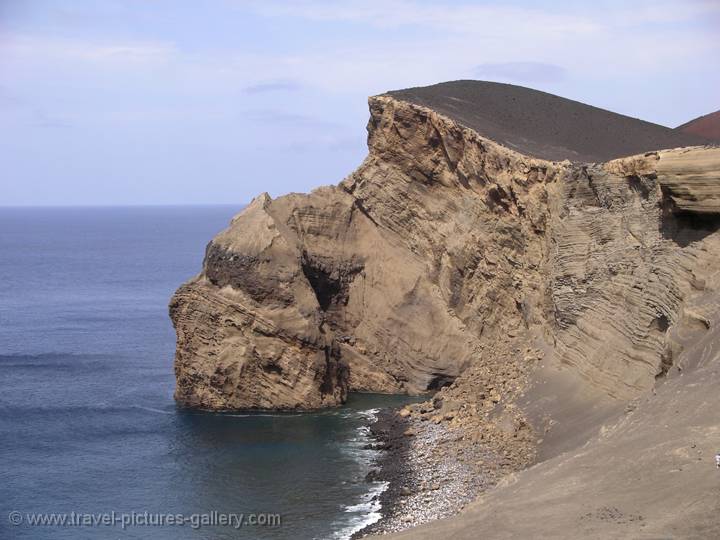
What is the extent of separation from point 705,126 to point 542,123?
46.6 ft

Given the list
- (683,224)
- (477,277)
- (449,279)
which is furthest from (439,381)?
(683,224)

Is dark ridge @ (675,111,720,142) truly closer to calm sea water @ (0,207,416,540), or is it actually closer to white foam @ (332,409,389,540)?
calm sea water @ (0,207,416,540)

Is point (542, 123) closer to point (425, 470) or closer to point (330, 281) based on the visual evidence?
point (330, 281)

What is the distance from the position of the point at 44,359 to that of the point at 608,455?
42.6 meters

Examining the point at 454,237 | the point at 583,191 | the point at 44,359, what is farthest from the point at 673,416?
the point at 44,359

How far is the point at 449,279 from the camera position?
180 ft

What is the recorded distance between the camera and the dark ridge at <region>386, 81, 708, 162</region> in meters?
54.3

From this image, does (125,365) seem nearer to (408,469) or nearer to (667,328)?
(408,469)

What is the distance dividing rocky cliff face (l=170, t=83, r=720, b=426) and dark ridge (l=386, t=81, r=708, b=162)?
8.39ft

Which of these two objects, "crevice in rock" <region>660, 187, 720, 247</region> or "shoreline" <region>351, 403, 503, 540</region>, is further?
"crevice in rock" <region>660, 187, 720, 247</region>

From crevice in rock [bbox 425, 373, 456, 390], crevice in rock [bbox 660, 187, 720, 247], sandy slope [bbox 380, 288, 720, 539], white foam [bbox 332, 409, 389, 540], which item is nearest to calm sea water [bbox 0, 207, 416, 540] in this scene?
white foam [bbox 332, 409, 389, 540]

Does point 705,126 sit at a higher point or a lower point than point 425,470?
higher

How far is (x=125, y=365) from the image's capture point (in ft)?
200

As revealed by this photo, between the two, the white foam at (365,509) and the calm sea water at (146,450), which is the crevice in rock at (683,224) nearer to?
the white foam at (365,509)
